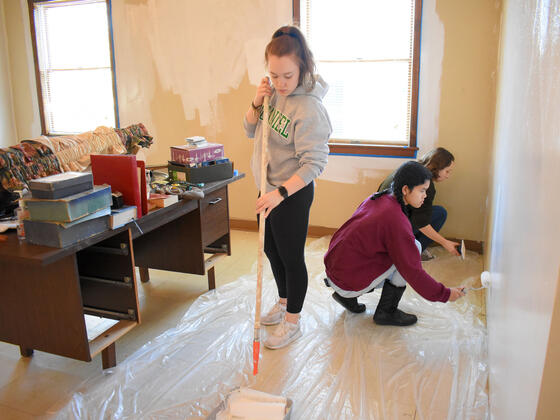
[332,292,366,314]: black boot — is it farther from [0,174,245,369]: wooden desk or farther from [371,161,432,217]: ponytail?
[0,174,245,369]: wooden desk

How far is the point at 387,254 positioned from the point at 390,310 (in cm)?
30

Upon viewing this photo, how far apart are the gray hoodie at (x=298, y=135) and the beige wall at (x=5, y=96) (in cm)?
337

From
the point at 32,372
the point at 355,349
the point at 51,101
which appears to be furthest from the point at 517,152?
the point at 51,101

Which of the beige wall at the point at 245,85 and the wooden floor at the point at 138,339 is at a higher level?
the beige wall at the point at 245,85

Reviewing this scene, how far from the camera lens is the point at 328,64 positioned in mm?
3453

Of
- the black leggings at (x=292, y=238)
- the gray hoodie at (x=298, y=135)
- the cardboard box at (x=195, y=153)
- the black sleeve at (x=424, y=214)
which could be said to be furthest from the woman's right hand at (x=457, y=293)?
the cardboard box at (x=195, y=153)

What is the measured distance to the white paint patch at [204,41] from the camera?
3580 mm

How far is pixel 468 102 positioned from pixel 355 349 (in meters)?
1.93

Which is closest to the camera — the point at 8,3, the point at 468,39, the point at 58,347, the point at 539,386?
the point at 539,386

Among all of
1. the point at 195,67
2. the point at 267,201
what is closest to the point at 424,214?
the point at 267,201

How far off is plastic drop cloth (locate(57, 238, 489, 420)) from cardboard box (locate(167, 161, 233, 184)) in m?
0.68

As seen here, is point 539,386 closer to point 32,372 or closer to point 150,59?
point 32,372

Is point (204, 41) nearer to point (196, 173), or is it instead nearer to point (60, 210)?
point (196, 173)

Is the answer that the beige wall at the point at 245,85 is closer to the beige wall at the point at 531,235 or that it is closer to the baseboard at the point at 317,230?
the baseboard at the point at 317,230
